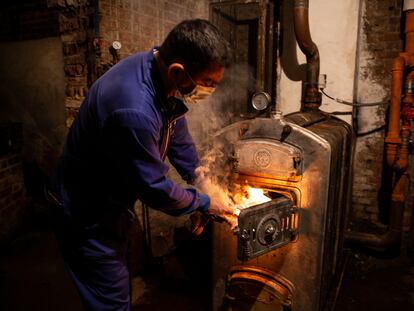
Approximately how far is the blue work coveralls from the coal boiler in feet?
2.12

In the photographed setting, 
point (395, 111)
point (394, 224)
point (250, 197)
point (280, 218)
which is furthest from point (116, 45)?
point (394, 224)

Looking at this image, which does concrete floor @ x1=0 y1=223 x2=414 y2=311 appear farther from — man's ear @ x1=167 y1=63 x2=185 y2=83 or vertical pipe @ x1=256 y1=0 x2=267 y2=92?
man's ear @ x1=167 y1=63 x2=185 y2=83

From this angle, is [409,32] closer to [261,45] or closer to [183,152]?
[261,45]

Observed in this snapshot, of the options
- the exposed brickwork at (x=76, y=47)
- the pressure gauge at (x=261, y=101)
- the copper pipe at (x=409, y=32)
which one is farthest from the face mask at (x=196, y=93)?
the copper pipe at (x=409, y=32)

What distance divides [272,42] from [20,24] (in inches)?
219

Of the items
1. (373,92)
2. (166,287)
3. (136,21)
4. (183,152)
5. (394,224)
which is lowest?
(166,287)

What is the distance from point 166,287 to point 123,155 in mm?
2606

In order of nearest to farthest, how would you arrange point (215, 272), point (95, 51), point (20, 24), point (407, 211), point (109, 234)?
point (109, 234) < point (215, 272) < point (95, 51) < point (407, 211) < point (20, 24)

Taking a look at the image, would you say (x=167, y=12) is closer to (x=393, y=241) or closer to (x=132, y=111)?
(x=132, y=111)

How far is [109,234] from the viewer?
7.33 feet

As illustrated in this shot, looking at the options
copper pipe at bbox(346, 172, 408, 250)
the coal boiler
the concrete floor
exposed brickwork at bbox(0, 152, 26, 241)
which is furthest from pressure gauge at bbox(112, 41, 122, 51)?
copper pipe at bbox(346, 172, 408, 250)

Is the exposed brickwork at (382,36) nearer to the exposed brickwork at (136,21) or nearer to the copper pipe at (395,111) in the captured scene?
the copper pipe at (395,111)

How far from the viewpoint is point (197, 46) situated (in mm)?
1747

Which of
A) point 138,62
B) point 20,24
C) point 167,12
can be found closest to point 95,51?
point 167,12
